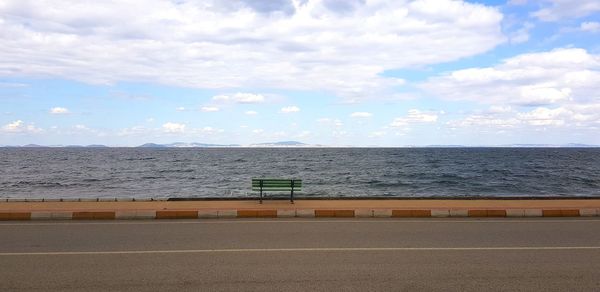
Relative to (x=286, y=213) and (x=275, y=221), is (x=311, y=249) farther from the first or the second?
(x=286, y=213)

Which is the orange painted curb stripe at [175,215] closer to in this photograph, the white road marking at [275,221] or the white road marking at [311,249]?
the white road marking at [275,221]

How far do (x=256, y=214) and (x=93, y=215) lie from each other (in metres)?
4.09

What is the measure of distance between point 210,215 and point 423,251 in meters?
6.40

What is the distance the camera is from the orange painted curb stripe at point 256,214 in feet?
44.6

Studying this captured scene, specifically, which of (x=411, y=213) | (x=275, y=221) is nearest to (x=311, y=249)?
(x=275, y=221)

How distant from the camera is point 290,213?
13.7 metres

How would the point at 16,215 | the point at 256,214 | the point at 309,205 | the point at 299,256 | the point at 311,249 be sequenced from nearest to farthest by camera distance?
the point at 299,256 → the point at 311,249 → the point at 16,215 → the point at 256,214 → the point at 309,205

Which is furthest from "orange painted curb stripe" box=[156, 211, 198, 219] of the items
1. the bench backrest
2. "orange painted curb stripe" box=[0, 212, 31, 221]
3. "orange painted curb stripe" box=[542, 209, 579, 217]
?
"orange painted curb stripe" box=[542, 209, 579, 217]

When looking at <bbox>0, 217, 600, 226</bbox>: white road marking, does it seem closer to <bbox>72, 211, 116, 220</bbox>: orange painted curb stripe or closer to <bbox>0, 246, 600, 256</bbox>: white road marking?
<bbox>72, 211, 116, 220</bbox>: orange painted curb stripe

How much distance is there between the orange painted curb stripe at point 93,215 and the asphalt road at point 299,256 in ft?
2.45

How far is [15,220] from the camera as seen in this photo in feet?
42.6

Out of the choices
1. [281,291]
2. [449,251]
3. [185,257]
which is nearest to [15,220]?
[185,257]

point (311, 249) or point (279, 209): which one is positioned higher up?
point (279, 209)

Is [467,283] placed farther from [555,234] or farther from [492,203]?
[492,203]
